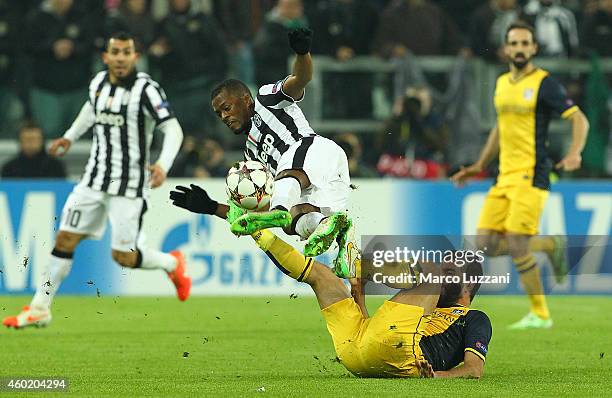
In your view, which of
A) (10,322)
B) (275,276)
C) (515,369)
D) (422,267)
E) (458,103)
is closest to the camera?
(422,267)

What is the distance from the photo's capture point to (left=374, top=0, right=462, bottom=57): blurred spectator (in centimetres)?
1667

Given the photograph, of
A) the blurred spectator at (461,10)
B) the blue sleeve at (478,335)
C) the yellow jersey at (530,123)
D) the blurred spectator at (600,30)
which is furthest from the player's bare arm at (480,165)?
the blurred spectator at (461,10)

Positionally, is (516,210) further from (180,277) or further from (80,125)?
(80,125)

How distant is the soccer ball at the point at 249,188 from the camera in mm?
7766

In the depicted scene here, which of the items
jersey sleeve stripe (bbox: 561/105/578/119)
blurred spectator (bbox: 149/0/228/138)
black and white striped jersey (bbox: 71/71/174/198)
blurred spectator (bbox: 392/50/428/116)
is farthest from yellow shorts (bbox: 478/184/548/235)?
blurred spectator (bbox: 149/0/228/138)

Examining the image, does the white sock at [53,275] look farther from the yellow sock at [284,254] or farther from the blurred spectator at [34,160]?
the blurred spectator at [34,160]

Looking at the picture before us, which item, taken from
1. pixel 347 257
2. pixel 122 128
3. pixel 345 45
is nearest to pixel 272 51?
pixel 345 45

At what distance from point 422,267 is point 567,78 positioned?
9.94 meters

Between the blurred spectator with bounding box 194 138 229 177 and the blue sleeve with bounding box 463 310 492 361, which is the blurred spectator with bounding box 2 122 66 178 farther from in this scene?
the blue sleeve with bounding box 463 310 492 361

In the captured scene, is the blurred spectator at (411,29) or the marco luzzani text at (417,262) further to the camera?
the blurred spectator at (411,29)

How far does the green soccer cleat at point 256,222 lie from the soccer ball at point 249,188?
9.8 inches

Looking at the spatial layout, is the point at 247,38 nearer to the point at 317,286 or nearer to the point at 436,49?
the point at 436,49

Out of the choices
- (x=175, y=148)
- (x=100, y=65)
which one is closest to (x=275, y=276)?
(x=175, y=148)

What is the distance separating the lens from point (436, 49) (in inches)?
667
